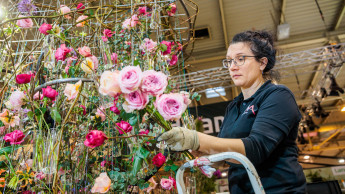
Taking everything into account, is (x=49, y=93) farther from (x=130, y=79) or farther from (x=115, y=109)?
(x=130, y=79)

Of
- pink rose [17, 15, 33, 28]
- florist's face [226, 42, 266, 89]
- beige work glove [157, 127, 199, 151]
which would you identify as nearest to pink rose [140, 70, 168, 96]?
beige work glove [157, 127, 199, 151]

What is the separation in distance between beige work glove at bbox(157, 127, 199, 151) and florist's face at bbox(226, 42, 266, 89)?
1.43 ft

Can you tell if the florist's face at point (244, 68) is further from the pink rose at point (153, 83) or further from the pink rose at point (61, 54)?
the pink rose at point (61, 54)

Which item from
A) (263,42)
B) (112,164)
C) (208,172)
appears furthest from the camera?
(263,42)

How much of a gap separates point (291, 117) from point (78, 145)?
0.72 m

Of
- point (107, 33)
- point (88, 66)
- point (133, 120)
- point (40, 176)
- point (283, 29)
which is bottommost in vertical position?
point (40, 176)

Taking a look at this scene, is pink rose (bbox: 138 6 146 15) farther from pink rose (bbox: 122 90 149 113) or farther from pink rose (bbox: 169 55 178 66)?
pink rose (bbox: 122 90 149 113)

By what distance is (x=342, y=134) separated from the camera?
12.0 m

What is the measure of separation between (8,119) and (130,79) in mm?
617

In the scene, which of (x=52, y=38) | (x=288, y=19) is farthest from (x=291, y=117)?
(x=288, y=19)

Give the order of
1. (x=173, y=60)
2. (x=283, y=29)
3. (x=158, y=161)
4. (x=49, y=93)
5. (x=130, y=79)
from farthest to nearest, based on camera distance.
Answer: (x=283, y=29), (x=173, y=60), (x=49, y=93), (x=158, y=161), (x=130, y=79)

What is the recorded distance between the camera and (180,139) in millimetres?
655

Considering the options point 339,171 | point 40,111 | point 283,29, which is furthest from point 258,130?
point 339,171

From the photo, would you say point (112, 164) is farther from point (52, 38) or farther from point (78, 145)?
point (52, 38)
